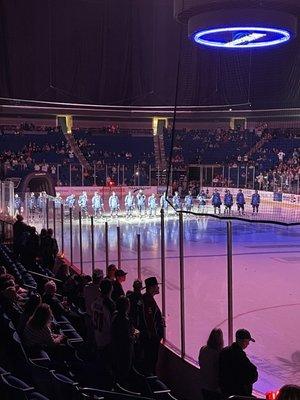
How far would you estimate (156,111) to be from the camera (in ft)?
108

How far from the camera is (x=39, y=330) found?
4.66 meters

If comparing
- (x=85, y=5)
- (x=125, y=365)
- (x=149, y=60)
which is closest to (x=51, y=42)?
(x=85, y=5)

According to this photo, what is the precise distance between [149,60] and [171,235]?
10.7 m

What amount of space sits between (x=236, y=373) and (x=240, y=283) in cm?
654

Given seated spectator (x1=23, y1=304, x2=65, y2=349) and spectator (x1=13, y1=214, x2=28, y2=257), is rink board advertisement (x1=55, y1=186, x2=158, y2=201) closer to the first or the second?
spectator (x1=13, y1=214, x2=28, y2=257)

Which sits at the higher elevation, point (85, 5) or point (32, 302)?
point (85, 5)

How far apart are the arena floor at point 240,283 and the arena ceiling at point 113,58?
714 centimetres

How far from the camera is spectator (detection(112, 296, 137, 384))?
177 inches

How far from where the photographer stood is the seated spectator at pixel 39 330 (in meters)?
4.60

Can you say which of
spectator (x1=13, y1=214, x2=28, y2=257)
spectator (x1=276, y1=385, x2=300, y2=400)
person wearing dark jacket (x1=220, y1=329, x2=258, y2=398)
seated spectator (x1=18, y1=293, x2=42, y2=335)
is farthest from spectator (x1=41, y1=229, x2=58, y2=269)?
spectator (x1=276, y1=385, x2=300, y2=400)

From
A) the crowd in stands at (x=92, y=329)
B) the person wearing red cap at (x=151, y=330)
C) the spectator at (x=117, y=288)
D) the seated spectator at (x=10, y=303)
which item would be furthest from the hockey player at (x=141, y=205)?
the person wearing red cap at (x=151, y=330)

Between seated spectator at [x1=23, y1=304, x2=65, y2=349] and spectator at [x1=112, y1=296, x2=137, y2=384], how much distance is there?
20.5 inches

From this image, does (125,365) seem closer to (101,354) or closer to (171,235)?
(101,354)

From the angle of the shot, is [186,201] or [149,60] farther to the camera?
[149,60]
